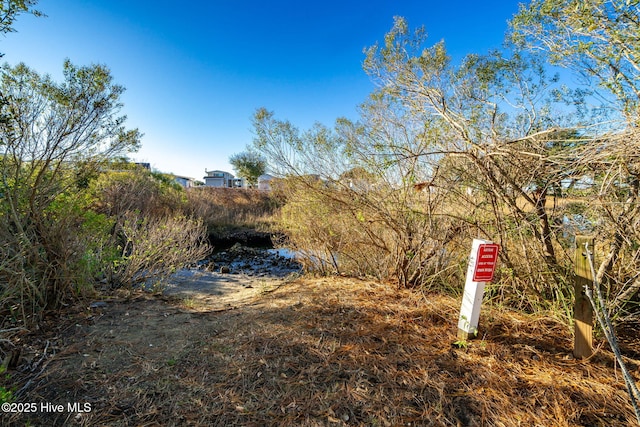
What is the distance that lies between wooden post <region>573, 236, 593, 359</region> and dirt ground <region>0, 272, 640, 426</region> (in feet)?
0.36

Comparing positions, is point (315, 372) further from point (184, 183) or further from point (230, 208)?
point (184, 183)

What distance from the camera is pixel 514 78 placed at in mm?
3443

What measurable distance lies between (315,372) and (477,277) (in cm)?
163

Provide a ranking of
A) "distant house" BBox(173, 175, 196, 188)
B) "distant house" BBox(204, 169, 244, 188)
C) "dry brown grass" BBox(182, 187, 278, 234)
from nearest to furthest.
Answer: "dry brown grass" BBox(182, 187, 278, 234) < "distant house" BBox(173, 175, 196, 188) < "distant house" BBox(204, 169, 244, 188)

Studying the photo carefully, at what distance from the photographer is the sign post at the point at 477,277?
241cm

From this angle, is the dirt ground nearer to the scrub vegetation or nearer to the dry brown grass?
the scrub vegetation

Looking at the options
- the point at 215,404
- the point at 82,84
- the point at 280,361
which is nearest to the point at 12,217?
the point at 82,84

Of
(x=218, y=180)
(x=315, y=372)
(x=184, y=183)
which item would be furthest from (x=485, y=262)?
(x=218, y=180)

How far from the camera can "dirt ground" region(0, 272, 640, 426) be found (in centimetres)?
168

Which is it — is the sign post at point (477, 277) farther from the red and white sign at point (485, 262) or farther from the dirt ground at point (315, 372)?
the dirt ground at point (315, 372)

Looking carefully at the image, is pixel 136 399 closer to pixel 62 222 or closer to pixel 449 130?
pixel 62 222

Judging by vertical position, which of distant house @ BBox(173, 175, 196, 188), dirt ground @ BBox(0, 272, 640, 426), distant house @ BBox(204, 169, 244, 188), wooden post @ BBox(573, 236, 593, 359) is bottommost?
dirt ground @ BBox(0, 272, 640, 426)

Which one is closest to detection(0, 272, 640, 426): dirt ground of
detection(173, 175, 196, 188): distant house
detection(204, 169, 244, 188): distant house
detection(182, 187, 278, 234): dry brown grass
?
detection(182, 187, 278, 234): dry brown grass

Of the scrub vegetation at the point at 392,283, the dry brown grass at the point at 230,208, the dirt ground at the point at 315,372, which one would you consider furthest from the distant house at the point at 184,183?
the dirt ground at the point at 315,372
